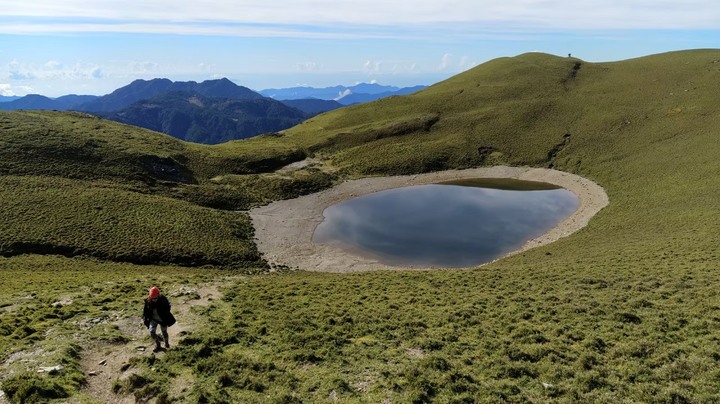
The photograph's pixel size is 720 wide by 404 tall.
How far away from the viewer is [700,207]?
47156 mm

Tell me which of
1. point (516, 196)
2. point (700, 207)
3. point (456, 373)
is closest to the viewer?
point (456, 373)

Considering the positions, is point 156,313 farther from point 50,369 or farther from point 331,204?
point 331,204

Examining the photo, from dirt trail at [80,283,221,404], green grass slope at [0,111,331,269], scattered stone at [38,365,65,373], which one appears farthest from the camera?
green grass slope at [0,111,331,269]

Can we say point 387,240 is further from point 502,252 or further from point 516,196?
point 516,196

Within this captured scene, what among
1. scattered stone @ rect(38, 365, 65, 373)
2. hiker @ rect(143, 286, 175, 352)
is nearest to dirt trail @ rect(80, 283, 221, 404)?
hiker @ rect(143, 286, 175, 352)

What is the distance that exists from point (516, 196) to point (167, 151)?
65.1 metres

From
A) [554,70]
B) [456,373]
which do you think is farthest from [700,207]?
[554,70]

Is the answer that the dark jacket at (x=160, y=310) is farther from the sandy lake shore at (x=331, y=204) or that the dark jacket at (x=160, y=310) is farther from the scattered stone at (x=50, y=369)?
the sandy lake shore at (x=331, y=204)

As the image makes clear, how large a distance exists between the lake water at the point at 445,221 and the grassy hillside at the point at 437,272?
20.6 ft

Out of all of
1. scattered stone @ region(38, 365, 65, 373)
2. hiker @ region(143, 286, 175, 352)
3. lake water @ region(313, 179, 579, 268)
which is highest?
hiker @ region(143, 286, 175, 352)

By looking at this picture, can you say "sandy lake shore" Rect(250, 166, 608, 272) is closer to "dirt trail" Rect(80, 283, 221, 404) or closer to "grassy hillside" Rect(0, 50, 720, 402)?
"grassy hillside" Rect(0, 50, 720, 402)

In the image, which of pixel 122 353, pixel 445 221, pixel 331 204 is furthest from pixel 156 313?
pixel 331 204

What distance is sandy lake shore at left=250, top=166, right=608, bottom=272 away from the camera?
45.2 meters

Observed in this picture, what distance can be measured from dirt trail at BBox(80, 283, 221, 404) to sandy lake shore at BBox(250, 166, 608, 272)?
824 inches
